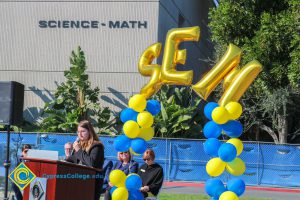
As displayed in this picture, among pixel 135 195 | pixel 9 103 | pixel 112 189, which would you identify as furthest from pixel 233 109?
pixel 9 103

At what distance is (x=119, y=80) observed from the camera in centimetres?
2712

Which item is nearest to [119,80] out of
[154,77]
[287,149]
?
[287,149]

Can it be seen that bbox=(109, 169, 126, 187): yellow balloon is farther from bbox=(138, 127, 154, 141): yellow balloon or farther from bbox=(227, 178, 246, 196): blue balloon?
bbox=(227, 178, 246, 196): blue balloon

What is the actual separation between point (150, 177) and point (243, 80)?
1.96 meters

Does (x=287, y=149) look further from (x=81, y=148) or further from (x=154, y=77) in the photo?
(x=81, y=148)

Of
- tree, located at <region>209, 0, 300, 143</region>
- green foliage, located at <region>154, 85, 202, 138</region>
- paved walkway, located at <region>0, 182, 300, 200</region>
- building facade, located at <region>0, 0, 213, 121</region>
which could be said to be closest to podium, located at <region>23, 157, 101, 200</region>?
tree, located at <region>209, 0, 300, 143</region>

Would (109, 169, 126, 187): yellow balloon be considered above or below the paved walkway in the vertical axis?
above

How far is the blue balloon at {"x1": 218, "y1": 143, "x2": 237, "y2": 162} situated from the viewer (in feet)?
26.7

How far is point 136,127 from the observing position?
8789mm

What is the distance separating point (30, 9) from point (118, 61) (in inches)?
200

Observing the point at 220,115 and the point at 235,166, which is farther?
the point at 235,166

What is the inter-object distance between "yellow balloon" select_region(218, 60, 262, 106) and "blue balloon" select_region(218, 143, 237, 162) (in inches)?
25.6

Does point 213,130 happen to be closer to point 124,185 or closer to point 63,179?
point 124,185

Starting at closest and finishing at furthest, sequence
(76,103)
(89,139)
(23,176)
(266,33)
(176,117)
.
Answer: (23,176) → (89,139) → (266,33) → (176,117) → (76,103)
